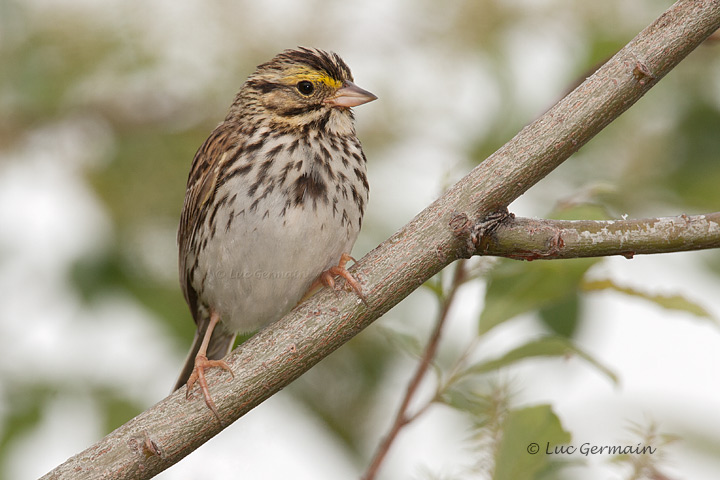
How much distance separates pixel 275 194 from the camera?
3.61 m

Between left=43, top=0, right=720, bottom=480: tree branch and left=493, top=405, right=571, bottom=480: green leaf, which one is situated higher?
left=43, top=0, right=720, bottom=480: tree branch

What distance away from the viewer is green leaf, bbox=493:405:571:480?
247 cm

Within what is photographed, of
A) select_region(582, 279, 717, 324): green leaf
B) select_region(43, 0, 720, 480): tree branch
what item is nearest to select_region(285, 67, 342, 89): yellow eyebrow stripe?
select_region(582, 279, 717, 324): green leaf

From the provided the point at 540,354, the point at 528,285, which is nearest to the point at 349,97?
the point at 528,285

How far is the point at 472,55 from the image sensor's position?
4723 millimetres

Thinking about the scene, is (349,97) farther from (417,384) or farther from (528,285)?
(417,384)

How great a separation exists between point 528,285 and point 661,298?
1.33ft

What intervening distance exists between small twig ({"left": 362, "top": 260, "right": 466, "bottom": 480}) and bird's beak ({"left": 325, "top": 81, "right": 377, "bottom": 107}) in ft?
3.54

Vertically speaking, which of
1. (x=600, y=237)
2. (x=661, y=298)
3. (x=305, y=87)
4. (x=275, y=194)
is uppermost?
(x=305, y=87)

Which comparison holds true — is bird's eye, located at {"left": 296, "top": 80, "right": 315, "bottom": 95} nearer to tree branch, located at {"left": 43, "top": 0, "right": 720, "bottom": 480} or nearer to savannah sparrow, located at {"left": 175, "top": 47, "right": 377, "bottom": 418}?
savannah sparrow, located at {"left": 175, "top": 47, "right": 377, "bottom": 418}

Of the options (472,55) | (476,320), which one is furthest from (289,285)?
(472,55)

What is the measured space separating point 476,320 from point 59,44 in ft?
8.49

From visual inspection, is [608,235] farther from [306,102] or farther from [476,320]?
[306,102]

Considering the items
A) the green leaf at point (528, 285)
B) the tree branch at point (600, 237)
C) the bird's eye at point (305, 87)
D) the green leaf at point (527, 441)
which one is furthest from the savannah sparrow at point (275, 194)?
the tree branch at point (600, 237)
